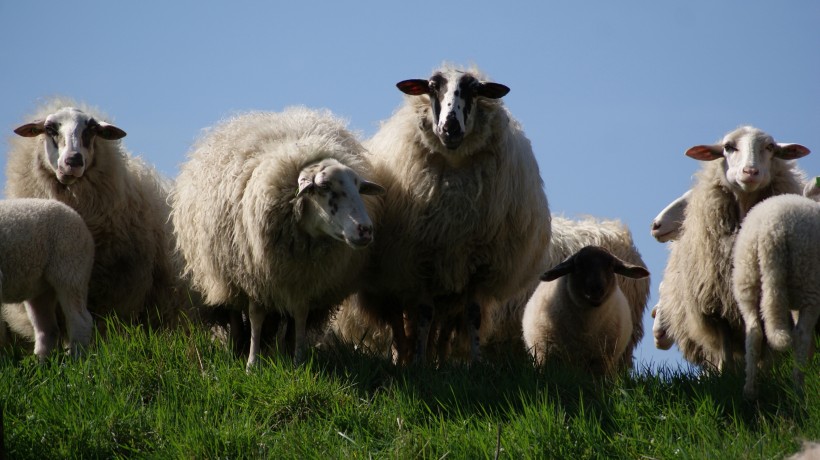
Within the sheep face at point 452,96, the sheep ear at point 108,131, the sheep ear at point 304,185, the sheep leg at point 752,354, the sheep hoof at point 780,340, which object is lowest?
the sheep leg at point 752,354

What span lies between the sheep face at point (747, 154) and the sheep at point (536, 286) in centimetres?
225

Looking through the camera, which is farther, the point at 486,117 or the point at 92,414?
the point at 486,117

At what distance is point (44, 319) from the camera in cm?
742

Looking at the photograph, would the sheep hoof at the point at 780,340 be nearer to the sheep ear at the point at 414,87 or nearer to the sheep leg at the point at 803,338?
the sheep leg at the point at 803,338

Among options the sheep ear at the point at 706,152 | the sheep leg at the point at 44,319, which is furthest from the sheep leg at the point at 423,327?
the sheep leg at the point at 44,319

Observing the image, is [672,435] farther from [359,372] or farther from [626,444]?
[359,372]

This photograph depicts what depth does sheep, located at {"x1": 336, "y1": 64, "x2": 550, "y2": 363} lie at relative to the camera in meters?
7.47

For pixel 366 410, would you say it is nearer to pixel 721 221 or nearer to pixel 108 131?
pixel 721 221

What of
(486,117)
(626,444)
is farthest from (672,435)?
(486,117)

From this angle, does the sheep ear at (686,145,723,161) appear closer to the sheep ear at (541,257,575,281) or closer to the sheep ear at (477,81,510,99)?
the sheep ear at (541,257,575,281)

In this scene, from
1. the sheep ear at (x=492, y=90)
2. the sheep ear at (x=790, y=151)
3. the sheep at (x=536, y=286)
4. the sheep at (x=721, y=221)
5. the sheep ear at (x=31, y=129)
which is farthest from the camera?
the sheep at (x=536, y=286)

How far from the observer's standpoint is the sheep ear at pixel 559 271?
7512 millimetres

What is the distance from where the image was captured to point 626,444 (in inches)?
221

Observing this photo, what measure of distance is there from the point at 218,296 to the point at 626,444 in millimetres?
3140
